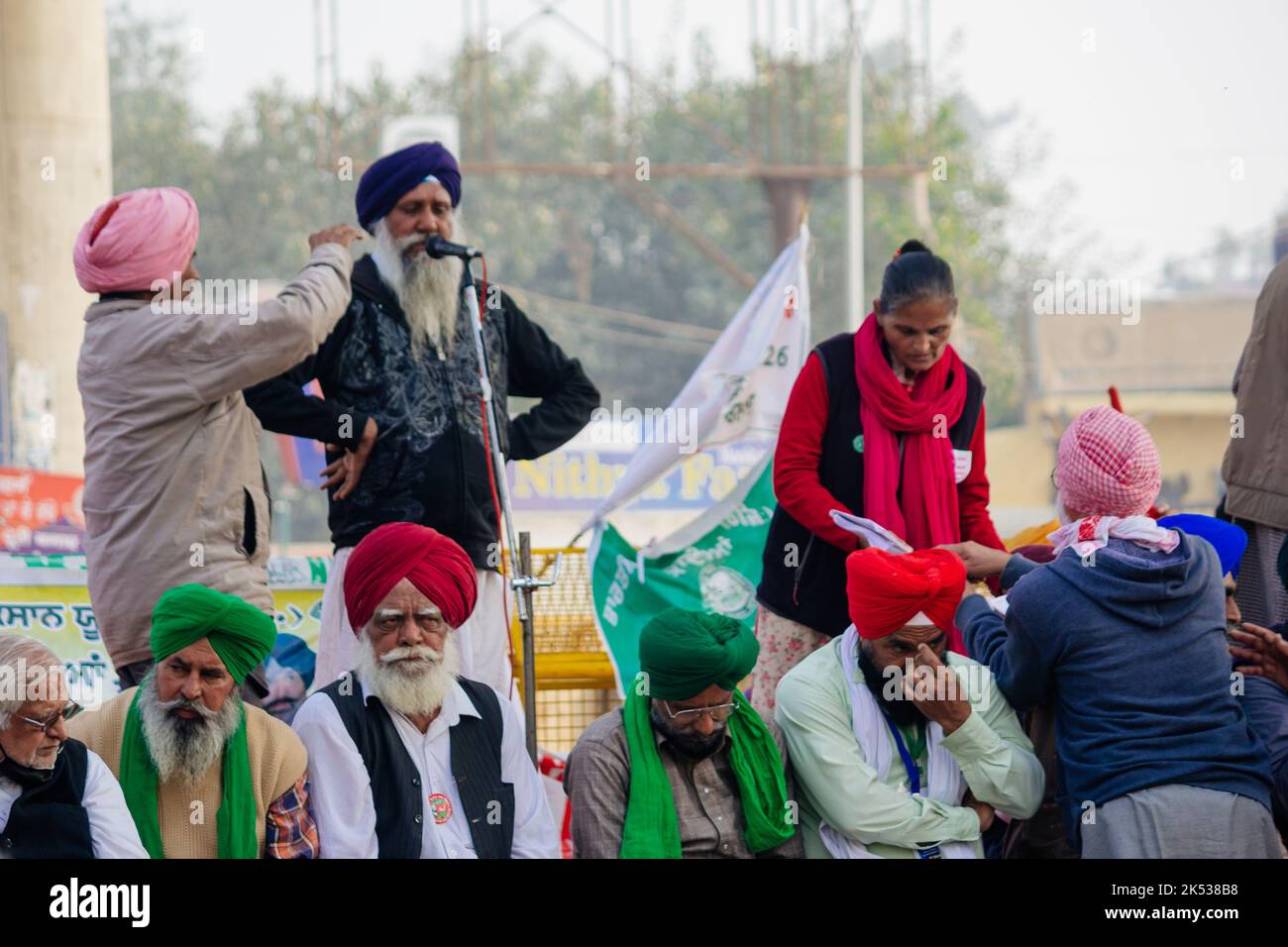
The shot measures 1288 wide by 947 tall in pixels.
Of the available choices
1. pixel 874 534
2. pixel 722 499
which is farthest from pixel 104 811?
pixel 722 499

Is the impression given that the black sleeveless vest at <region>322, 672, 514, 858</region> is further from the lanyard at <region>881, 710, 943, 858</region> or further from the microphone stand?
the lanyard at <region>881, 710, 943, 858</region>

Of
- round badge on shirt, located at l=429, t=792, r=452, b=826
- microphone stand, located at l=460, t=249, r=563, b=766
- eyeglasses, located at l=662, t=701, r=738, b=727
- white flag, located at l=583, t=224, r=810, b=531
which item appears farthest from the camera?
white flag, located at l=583, t=224, r=810, b=531

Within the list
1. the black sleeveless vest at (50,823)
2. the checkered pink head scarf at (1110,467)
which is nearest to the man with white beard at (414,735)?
the black sleeveless vest at (50,823)

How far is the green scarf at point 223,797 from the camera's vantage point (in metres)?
3.89

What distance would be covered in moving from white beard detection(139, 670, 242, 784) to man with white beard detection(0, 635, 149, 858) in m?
0.18

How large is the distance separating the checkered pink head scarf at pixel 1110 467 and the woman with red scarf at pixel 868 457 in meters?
0.55

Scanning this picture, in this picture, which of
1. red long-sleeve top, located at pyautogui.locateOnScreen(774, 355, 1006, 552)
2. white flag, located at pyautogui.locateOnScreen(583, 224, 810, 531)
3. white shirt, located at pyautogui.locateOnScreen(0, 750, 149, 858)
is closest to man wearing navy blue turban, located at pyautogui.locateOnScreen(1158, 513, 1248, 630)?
red long-sleeve top, located at pyautogui.locateOnScreen(774, 355, 1006, 552)

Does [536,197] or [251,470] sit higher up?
[536,197]

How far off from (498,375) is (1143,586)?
1986 millimetres

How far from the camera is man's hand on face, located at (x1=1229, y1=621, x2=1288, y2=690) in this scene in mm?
4398

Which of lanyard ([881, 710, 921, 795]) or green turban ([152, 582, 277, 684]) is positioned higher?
green turban ([152, 582, 277, 684])
